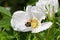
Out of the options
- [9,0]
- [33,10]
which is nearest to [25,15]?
[33,10]

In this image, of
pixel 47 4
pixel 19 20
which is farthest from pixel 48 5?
pixel 19 20

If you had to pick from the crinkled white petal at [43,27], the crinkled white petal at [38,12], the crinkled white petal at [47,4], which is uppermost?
the crinkled white petal at [47,4]

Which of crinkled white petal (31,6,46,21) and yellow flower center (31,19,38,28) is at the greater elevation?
crinkled white petal (31,6,46,21)

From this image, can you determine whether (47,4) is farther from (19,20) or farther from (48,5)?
(19,20)

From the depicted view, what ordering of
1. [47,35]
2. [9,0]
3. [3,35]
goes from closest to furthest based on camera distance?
[47,35] < [3,35] < [9,0]

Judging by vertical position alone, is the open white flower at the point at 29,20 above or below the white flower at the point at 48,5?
below

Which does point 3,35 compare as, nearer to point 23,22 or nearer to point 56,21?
point 23,22
